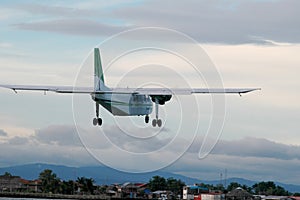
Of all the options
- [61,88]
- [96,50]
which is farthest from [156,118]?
[96,50]

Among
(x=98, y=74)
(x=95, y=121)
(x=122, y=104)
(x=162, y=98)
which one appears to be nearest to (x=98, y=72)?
(x=98, y=74)

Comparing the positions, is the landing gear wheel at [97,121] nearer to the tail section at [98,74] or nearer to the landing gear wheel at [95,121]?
the landing gear wheel at [95,121]

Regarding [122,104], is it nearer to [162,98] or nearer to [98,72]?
[162,98]

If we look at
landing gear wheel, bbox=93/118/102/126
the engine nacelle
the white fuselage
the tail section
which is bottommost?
landing gear wheel, bbox=93/118/102/126

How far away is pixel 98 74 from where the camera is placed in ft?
388

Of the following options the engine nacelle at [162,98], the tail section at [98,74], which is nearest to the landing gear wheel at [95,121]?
the tail section at [98,74]

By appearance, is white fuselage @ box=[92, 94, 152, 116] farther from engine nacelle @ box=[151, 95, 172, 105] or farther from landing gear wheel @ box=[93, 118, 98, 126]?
landing gear wheel @ box=[93, 118, 98, 126]

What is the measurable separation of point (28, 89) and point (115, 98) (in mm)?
12088

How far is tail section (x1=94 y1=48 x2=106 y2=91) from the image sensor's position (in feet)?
366

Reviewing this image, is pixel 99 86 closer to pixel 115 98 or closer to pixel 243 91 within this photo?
pixel 115 98

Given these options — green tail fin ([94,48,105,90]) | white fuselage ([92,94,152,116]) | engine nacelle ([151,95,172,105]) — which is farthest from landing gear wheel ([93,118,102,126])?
engine nacelle ([151,95,172,105])

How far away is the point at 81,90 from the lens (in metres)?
110

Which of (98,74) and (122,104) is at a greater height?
(98,74)

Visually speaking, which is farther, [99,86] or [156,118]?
[99,86]
